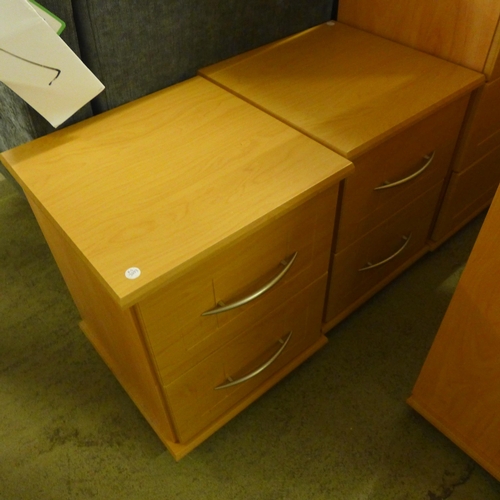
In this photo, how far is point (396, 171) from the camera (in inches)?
39.9

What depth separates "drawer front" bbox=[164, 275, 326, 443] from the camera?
2.90ft

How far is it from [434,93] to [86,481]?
1064mm

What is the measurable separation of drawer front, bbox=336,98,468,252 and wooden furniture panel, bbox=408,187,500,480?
0.82 ft

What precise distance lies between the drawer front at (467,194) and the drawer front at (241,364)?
1.62ft

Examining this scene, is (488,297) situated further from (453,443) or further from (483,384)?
(453,443)

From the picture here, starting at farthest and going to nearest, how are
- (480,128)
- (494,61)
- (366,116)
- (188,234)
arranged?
(480,128), (494,61), (366,116), (188,234)

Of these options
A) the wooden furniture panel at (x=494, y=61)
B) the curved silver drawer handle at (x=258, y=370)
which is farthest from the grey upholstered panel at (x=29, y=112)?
the wooden furniture panel at (x=494, y=61)

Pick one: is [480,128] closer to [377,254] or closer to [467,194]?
[467,194]

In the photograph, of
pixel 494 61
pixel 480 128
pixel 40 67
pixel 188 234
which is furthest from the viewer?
pixel 480 128

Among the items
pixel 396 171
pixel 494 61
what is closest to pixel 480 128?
pixel 494 61

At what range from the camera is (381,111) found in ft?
3.05

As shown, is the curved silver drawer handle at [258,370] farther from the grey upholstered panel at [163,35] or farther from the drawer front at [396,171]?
the grey upholstered panel at [163,35]

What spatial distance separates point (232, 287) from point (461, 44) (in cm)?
75

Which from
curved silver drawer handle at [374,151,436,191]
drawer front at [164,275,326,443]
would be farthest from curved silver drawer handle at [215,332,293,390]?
curved silver drawer handle at [374,151,436,191]
